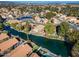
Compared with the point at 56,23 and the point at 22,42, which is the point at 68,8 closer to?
the point at 56,23

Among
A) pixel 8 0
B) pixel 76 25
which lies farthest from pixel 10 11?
pixel 76 25

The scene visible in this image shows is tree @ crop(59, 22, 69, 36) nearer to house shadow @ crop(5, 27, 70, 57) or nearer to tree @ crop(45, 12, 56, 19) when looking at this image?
house shadow @ crop(5, 27, 70, 57)

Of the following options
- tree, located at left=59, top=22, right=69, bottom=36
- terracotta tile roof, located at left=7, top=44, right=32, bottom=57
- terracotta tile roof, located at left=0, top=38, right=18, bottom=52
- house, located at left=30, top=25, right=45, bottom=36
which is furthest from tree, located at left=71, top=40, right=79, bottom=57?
terracotta tile roof, located at left=0, top=38, right=18, bottom=52

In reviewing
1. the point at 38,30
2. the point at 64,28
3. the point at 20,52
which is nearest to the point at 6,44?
the point at 20,52

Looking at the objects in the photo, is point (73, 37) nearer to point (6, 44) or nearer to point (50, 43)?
point (50, 43)

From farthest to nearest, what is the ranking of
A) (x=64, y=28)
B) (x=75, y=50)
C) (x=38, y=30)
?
(x=38, y=30), (x=64, y=28), (x=75, y=50)

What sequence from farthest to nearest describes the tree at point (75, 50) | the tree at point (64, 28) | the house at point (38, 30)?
the house at point (38, 30) < the tree at point (64, 28) < the tree at point (75, 50)

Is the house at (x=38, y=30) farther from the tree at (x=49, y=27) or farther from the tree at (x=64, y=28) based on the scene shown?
the tree at (x=64, y=28)

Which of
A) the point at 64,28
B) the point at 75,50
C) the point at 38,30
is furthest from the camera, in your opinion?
the point at 38,30

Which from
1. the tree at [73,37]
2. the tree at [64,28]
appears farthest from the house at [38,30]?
the tree at [73,37]
